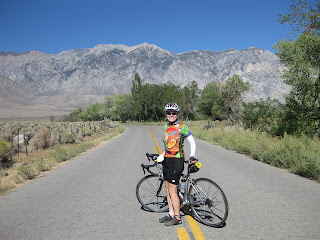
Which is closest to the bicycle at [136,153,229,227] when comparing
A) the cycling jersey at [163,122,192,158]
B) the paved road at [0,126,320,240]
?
the paved road at [0,126,320,240]

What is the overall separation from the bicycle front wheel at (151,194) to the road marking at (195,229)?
686 millimetres

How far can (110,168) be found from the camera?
381 inches

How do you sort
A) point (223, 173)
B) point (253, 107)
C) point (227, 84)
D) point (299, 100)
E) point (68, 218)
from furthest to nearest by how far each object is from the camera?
point (227, 84) < point (253, 107) < point (299, 100) < point (223, 173) < point (68, 218)

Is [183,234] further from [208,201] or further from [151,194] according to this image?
[151,194]

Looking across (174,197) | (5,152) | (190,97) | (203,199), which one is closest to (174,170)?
(174,197)

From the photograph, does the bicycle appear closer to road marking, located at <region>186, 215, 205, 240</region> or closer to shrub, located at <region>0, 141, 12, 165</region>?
road marking, located at <region>186, 215, 205, 240</region>

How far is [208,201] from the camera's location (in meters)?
4.55

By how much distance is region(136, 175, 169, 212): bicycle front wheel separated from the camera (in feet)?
17.2

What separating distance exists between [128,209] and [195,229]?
1.56 meters

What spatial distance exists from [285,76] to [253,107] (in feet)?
21.5

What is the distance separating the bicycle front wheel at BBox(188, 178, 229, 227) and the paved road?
206 millimetres

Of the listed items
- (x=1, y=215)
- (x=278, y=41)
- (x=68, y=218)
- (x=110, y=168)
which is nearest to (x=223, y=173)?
(x=110, y=168)

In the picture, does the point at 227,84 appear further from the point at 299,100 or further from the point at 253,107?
the point at 299,100

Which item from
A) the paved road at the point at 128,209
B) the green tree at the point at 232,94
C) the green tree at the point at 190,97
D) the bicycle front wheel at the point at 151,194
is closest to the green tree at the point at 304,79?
the paved road at the point at 128,209
